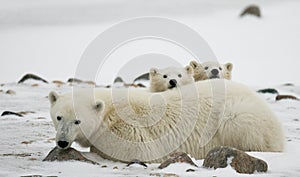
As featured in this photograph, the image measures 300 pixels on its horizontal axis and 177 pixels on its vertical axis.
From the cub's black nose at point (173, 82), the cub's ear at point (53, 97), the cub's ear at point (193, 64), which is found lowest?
the cub's ear at point (53, 97)

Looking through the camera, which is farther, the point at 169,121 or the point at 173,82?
the point at 173,82

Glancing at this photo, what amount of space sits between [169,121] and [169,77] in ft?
5.03

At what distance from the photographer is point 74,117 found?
179 inches

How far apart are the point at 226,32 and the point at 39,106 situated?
12521 millimetres

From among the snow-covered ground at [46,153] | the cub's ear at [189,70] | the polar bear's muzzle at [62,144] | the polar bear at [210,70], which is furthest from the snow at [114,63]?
the cub's ear at [189,70]

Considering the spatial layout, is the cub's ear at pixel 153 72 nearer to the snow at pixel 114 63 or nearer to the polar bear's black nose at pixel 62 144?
the snow at pixel 114 63

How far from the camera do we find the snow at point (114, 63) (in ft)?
14.1

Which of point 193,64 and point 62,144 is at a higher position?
point 193,64

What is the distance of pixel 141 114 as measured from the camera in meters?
4.82

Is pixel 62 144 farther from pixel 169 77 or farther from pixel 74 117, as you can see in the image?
pixel 169 77

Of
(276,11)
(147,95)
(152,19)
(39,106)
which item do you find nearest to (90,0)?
(152,19)

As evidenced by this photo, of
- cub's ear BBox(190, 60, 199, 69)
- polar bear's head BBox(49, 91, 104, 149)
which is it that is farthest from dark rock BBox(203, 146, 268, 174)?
cub's ear BBox(190, 60, 199, 69)

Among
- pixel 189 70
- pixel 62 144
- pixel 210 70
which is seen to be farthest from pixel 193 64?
pixel 62 144

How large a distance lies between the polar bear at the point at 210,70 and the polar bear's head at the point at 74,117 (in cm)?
235
